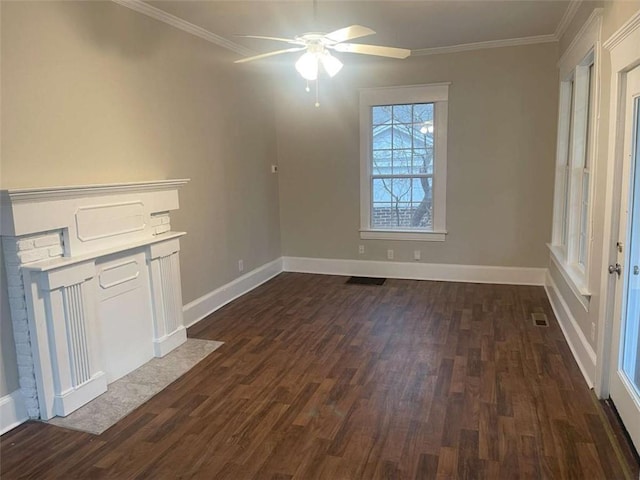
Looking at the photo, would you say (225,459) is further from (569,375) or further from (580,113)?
(580,113)

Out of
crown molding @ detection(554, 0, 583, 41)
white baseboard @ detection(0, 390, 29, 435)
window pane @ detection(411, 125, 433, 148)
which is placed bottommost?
white baseboard @ detection(0, 390, 29, 435)

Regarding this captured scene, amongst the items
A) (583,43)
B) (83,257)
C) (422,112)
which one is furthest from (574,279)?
(83,257)

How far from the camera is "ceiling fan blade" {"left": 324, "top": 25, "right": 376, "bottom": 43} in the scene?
8.63 ft

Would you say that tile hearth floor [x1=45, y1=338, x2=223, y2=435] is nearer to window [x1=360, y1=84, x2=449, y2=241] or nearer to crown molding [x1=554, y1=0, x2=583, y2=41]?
window [x1=360, y1=84, x2=449, y2=241]

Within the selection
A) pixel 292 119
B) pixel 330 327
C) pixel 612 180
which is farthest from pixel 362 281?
pixel 612 180

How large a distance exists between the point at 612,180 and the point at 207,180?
3.39m

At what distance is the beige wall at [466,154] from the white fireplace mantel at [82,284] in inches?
108

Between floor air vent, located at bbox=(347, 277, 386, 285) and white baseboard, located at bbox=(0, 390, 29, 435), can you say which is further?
floor air vent, located at bbox=(347, 277, 386, 285)

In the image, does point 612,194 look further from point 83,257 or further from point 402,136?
point 402,136

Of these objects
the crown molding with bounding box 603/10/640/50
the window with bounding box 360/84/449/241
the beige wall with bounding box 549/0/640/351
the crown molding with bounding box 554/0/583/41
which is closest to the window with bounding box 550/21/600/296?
the beige wall with bounding box 549/0/640/351

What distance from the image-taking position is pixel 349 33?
8.84 ft

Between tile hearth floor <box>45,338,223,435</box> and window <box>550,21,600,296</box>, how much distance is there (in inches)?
114

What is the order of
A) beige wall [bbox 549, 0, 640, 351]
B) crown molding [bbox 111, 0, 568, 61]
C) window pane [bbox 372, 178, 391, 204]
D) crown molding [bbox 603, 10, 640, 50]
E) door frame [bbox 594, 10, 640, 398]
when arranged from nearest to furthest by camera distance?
crown molding [bbox 603, 10, 640, 50]
door frame [bbox 594, 10, 640, 398]
beige wall [bbox 549, 0, 640, 351]
crown molding [bbox 111, 0, 568, 61]
window pane [bbox 372, 178, 391, 204]

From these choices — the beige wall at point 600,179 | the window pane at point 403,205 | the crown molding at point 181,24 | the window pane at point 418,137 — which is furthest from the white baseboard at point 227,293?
the beige wall at point 600,179
